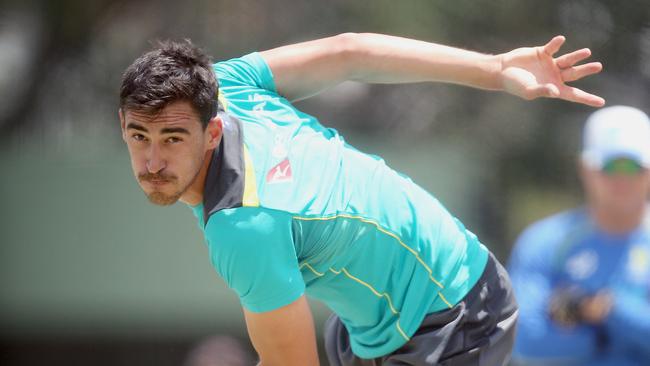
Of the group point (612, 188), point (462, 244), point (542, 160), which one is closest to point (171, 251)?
point (542, 160)

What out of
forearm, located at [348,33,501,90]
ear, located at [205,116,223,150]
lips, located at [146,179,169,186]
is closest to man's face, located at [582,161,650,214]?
forearm, located at [348,33,501,90]

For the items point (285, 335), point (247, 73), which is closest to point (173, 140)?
point (247, 73)

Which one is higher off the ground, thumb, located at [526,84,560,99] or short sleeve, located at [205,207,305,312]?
thumb, located at [526,84,560,99]

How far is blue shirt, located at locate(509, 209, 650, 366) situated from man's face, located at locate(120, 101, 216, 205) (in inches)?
50.3

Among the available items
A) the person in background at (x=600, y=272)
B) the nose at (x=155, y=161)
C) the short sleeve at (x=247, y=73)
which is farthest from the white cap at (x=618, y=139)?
the nose at (x=155, y=161)

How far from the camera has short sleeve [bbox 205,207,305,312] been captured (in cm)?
187

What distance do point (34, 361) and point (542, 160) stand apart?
2257 mm

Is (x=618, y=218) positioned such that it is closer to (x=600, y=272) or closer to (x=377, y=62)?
(x=600, y=272)

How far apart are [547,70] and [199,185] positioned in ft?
2.57

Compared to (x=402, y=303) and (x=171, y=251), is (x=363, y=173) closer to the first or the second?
(x=402, y=303)

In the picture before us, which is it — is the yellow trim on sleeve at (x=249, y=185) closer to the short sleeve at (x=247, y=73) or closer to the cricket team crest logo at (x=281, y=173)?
the cricket team crest logo at (x=281, y=173)

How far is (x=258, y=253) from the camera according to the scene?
187 cm

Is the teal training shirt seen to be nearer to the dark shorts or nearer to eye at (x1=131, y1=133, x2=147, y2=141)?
the dark shorts

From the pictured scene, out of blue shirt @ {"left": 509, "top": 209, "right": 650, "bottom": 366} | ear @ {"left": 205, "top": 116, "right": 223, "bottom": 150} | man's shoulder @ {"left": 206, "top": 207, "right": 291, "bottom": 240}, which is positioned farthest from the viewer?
blue shirt @ {"left": 509, "top": 209, "right": 650, "bottom": 366}
